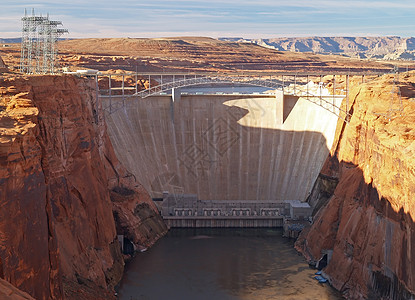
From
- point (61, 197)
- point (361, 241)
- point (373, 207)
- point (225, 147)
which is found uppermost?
point (61, 197)

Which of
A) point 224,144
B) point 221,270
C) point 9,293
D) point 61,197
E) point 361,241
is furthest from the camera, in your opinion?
point 224,144

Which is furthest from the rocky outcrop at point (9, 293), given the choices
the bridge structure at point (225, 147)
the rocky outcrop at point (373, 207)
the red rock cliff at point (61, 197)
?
the bridge structure at point (225, 147)

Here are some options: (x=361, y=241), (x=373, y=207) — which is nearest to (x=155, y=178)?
(x=361, y=241)

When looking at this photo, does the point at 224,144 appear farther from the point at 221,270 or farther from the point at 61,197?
the point at 61,197

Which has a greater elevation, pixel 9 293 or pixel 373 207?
pixel 9 293

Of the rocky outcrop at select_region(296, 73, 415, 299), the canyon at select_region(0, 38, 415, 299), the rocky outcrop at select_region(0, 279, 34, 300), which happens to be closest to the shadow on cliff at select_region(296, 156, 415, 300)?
the rocky outcrop at select_region(296, 73, 415, 299)

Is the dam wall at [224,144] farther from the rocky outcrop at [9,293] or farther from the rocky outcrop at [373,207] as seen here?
the rocky outcrop at [9,293]
